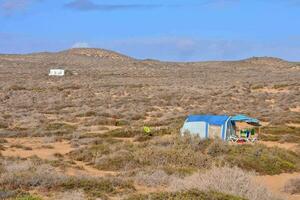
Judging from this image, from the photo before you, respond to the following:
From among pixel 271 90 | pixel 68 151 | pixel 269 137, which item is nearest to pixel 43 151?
pixel 68 151

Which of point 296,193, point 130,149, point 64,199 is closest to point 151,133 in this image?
point 130,149

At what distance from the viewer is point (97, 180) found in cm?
1370

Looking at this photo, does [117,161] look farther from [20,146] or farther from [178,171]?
[20,146]

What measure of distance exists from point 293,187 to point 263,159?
14.2ft

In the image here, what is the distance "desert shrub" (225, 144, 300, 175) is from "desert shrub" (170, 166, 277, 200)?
6.49 metres

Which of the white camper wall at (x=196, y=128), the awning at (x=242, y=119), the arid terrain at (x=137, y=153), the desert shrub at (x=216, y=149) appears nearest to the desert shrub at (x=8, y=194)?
the arid terrain at (x=137, y=153)

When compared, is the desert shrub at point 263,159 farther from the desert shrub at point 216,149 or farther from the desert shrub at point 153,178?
the desert shrub at point 153,178

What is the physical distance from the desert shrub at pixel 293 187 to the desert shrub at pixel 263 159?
120 inches

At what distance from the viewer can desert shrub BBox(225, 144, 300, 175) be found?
1873 cm

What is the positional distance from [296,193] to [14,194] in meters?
6.99

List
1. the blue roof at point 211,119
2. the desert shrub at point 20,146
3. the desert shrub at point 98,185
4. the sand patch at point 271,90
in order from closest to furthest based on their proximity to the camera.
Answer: the desert shrub at point 98,185, the desert shrub at point 20,146, the blue roof at point 211,119, the sand patch at point 271,90

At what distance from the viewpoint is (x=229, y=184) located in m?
11.9

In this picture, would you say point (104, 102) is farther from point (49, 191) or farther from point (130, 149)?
point (49, 191)

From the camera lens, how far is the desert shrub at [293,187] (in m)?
15.1
